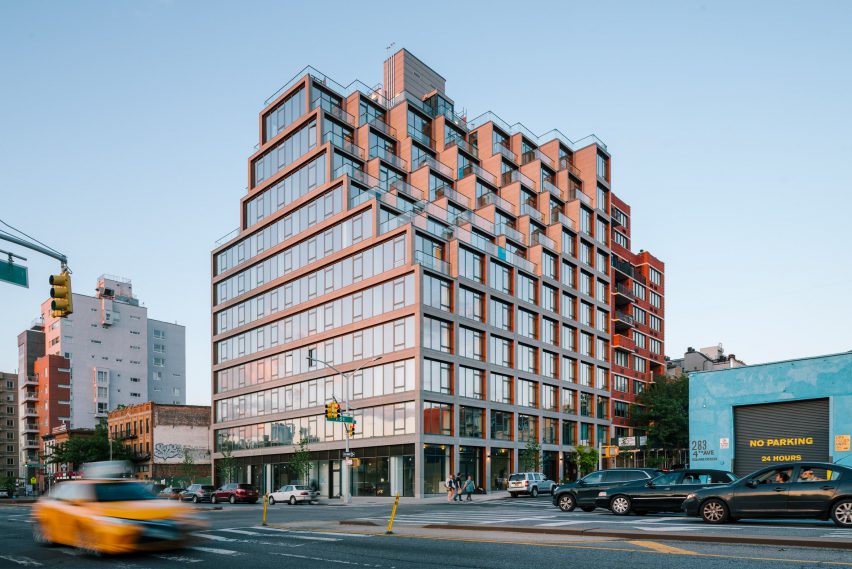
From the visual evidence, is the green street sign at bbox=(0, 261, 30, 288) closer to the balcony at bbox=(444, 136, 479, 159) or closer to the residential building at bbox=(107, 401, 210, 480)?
the balcony at bbox=(444, 136, 479, 159)

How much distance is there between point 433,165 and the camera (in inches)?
2731

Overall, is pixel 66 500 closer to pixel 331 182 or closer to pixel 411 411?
pixel 411 411

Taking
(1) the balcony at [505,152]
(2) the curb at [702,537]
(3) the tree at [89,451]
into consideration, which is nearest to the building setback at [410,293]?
(1) the balcony at [505,152]

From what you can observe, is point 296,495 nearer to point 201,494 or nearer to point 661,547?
point 201,494

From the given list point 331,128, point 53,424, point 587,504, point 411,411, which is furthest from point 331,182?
point 53,424

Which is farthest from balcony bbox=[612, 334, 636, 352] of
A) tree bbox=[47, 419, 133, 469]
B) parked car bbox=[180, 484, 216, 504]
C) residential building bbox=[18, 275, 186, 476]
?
residential building bbox=[18, 275, 186, 476]

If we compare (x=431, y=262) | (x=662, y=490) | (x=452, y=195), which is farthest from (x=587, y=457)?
(x=662, y=490)

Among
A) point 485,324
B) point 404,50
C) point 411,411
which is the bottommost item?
point 411,411

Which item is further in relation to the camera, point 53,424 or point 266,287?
point 53,424

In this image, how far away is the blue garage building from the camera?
2988cm

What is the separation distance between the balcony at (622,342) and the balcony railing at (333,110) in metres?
37.1

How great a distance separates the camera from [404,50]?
74750 mm

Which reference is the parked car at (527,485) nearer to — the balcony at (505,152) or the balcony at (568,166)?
the balcony at (505,152)

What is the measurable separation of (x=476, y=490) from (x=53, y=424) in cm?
8810
